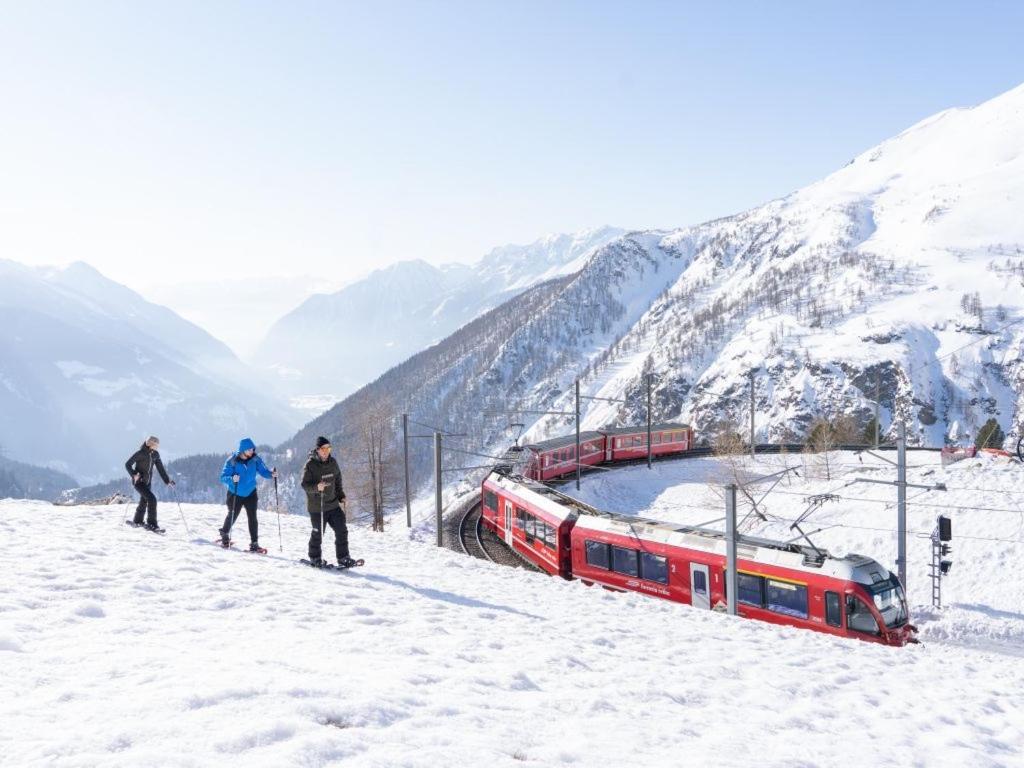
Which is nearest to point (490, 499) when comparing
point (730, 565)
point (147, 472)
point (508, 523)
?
point (508, 523)

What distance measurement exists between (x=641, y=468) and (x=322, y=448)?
37569mm

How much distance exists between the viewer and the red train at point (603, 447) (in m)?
44.2

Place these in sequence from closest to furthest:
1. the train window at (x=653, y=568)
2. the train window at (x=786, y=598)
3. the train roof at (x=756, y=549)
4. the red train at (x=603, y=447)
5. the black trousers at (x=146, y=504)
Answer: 1. the black trousers at (x=146, y=504)
2. the train roof at (x=756, y=549)
3. the train window at (x=786, y=598)
4. the train window at (x=653, y=568)
5. the red train at (x=603, y=447)

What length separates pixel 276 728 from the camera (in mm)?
4566

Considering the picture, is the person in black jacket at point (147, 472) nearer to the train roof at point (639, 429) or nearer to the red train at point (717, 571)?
the red train at point (717, 571)

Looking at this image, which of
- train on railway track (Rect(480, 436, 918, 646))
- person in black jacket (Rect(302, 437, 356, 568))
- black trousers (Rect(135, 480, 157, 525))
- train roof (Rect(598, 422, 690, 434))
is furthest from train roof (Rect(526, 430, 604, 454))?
person in black jacket (Rect(302, 437, 356, 568))

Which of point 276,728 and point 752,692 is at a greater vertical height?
point 276,728

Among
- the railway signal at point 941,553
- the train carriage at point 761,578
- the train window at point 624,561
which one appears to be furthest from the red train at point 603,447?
the railway signal at point 941,553

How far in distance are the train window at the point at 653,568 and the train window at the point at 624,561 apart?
0.88ft

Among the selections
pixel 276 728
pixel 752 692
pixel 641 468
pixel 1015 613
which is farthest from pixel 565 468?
pixel 276 728

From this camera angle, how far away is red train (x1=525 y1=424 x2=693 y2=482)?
44.2m

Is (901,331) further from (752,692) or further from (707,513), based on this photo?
(752,692)

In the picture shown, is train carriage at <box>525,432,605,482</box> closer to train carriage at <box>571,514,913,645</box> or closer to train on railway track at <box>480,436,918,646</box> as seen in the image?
train on railway track at <box>480,436,918,646</box>

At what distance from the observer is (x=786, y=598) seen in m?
17.3
